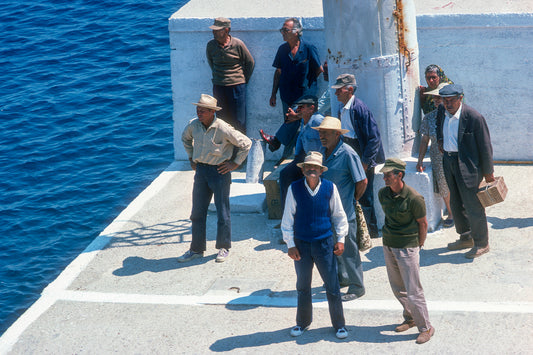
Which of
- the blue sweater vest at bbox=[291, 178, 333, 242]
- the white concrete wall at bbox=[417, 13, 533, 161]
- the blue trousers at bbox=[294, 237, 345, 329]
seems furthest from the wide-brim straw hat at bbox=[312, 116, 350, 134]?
the white concrete wall at bbox=[417, 13, 533, 161]

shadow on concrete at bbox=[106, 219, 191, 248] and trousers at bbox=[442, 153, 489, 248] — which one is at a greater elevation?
trousers at bbox=[442, 153, 489, 248]

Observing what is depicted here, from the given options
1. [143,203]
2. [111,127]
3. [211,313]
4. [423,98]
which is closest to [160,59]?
[111,127]

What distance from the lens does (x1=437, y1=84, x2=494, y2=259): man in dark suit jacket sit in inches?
342

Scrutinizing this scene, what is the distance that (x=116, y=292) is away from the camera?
8992mm

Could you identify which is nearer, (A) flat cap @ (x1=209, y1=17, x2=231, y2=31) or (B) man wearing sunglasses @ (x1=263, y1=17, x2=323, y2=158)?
(B) man wearing sunglasses @ (x1=263, y1=17, x2=323, y2=158)

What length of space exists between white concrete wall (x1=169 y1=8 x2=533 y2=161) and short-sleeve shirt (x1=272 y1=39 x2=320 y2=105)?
47 cm

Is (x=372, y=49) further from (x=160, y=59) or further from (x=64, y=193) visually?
(x=160, y=59)

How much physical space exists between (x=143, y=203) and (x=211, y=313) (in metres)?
3.54

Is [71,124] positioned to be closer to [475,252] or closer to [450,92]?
[450,92]

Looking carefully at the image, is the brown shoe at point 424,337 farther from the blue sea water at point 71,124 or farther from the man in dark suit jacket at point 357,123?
the blue sea water at point 71,124

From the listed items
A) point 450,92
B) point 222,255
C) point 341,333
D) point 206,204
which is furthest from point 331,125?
point 222,255

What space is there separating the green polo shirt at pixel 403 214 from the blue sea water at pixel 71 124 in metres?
5.76

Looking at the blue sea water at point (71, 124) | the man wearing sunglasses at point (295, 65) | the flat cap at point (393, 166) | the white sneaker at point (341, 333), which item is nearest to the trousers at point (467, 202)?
the flat cap at point (393, 166)

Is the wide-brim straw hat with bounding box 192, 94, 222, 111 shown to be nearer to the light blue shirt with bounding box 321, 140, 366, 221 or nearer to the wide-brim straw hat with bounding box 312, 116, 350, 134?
the wide-brim straw hat with bounding box 312, 116, 350, 134
